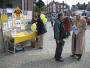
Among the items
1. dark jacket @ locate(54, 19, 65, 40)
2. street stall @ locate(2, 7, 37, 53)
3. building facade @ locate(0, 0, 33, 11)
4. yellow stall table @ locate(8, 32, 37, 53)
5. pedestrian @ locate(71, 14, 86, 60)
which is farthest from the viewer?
building facade @ locate(0, 0, 33, 11)

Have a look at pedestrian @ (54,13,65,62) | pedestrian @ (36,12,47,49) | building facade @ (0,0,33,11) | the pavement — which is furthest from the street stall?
building facade @ (0,0,33,11)

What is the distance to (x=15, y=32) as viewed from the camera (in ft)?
39.7

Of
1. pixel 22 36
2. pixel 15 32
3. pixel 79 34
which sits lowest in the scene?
pixel 22 36

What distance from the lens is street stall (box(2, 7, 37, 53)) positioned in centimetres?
1166

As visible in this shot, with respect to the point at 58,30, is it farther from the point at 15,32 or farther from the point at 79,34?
the point at 15,32

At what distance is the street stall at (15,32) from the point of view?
11.7 meters

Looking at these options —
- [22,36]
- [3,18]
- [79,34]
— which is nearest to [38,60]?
[79,34]

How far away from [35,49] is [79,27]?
3207 millimetres

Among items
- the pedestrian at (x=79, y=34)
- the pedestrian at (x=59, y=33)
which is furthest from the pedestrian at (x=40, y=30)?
the pedestrian at (x=59, y=33)

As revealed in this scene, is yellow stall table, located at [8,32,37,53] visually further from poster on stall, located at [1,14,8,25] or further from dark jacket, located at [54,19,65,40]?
dark jacket, located at [54,19,65,40]

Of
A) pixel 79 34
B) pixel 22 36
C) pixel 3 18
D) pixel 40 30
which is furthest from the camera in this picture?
pixel 40 30

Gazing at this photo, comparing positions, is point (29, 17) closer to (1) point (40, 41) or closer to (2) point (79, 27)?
(1) point (40, 41)

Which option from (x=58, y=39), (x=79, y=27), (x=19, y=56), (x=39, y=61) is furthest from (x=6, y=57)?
(x=79, y=27)

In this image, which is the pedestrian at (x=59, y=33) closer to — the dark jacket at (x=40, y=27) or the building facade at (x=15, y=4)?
the dark jacket at (x=40, y=27)
